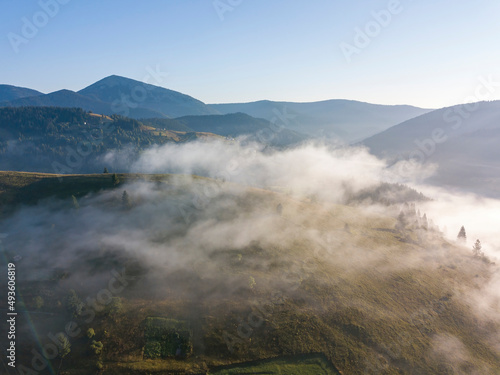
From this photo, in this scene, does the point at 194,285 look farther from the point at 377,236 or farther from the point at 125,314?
the point at 377,236

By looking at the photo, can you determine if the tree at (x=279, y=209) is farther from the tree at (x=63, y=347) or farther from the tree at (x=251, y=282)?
the tree at (x=63, y=347)

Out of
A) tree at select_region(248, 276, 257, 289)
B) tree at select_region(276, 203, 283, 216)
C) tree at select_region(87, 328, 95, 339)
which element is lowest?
tree at select_region(87, 328, 95, 339)

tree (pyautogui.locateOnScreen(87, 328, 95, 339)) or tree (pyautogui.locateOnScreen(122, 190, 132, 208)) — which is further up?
tree (pyautogui.locateOnScreen(122, 190, 132, 208))

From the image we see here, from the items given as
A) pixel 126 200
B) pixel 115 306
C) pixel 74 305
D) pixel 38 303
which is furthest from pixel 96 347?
pixel 126 200

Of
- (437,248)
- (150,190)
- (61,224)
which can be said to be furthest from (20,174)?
(437,248)

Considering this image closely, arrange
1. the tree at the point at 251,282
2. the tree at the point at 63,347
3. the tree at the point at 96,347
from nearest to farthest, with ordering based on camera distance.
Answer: the tree at the point at 63,347, the tree at the point at 96,347, the tree at the point at 251,282

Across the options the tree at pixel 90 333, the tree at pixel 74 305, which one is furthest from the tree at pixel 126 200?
the tree at pixel 90 333

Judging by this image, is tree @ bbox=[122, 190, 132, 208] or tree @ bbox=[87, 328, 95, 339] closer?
tree @ bbox=[87, 328, 95, 339]

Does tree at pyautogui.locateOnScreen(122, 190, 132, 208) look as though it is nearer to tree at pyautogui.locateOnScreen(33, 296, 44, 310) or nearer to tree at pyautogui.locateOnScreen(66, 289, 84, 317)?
tree at pyautogui.locateOnScreen(66, 289, 84, 317)

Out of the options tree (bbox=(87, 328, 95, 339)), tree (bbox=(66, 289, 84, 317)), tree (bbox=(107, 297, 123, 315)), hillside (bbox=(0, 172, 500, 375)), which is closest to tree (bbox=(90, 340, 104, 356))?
hillside (bbox=(0, 172, 500, 375))
